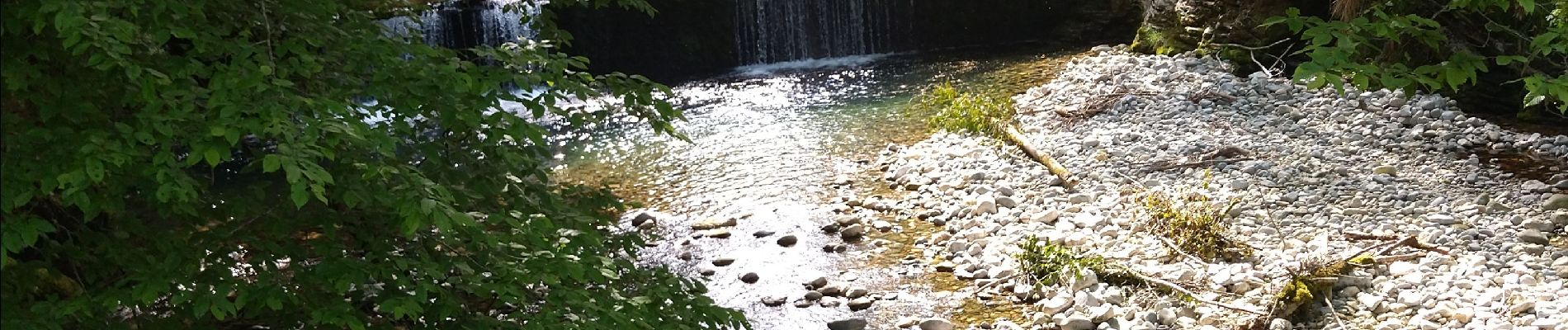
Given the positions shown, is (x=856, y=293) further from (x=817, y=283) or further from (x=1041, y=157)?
(x=1041, y=157)

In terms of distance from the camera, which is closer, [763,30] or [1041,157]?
[1041,157]

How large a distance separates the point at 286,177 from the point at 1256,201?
5182 mm

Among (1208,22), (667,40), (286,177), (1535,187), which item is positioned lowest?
(1535,187)

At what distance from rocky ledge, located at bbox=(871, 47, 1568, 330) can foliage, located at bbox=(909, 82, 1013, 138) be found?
0.52 ft

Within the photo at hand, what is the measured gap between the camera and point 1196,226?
546 centimetres

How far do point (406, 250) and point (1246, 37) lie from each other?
8.68 m

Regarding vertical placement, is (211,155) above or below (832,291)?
above

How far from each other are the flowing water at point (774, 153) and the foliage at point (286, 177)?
0.99m

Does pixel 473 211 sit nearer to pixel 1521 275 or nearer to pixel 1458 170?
pixel 1521 275

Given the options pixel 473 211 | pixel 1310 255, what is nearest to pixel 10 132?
pixel 473 211

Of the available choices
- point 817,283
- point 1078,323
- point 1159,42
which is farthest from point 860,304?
point 1159,42

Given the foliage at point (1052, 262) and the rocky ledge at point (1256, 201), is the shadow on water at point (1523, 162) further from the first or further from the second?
the foliage at point (1052, 262)

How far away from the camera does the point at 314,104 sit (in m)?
2.22

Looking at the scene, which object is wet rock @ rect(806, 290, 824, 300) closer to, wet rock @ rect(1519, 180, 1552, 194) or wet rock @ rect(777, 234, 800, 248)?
wet rock @ rect(777, 234, 800, 248)
